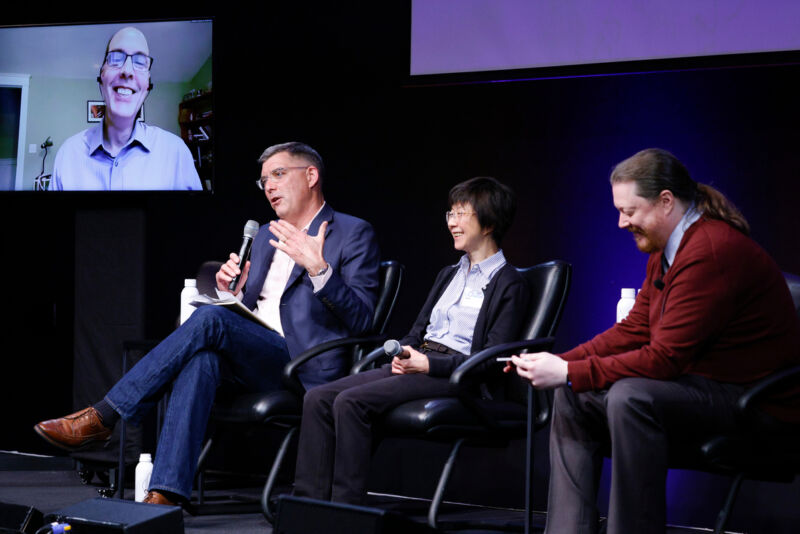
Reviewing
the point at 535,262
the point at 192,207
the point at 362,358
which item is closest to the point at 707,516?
the point at 535,262

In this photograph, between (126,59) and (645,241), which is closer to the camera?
(645,241)

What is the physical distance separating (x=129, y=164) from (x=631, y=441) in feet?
10.7

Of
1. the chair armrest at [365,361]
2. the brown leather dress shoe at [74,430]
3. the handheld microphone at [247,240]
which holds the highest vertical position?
the handheld microphone at [247,240]

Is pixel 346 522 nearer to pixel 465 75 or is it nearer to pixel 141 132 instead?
pixel 465 75

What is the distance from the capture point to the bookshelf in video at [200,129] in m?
4.71

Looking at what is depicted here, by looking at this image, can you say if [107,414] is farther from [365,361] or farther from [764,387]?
[764,387]

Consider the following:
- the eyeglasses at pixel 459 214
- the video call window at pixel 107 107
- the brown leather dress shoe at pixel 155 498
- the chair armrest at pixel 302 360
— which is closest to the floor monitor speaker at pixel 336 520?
the brown leather dress shoe at pixel 155 498

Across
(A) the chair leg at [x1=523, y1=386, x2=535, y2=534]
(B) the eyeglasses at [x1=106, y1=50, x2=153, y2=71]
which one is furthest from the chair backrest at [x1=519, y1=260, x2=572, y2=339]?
(B) the eyeglasses at [x1=106, y1=50, x2=153, y2=71]

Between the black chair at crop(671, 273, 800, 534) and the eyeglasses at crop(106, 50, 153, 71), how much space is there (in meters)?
3.43

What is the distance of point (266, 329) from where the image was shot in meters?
3.49

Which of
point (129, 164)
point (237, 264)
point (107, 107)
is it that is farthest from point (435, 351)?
point (107, 107)

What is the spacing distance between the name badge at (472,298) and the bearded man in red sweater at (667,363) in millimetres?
696

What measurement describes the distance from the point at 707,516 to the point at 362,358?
4.82 feet

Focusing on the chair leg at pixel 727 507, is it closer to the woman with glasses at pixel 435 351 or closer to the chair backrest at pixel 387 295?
the woman with glasses at pixel 435 351
